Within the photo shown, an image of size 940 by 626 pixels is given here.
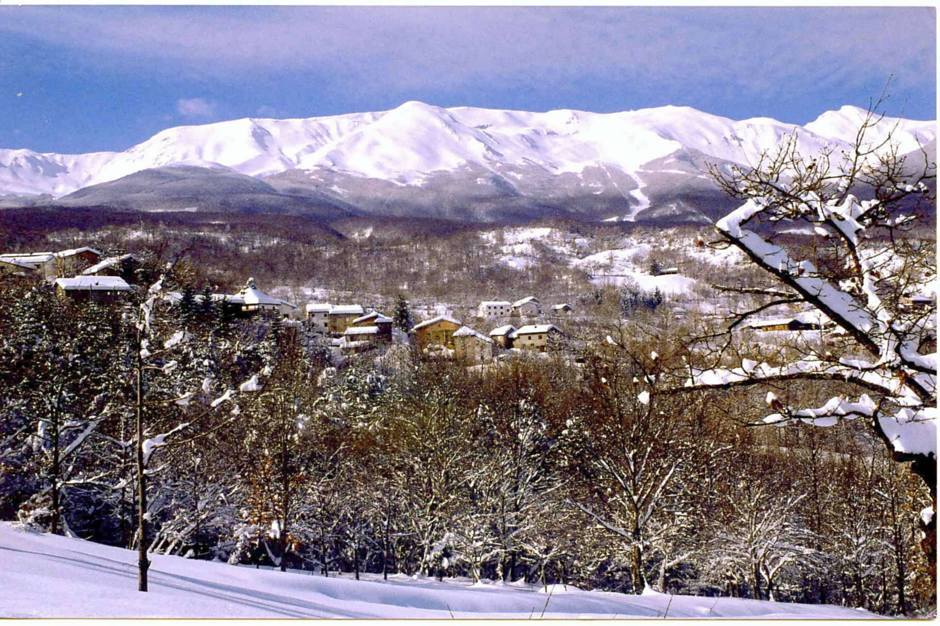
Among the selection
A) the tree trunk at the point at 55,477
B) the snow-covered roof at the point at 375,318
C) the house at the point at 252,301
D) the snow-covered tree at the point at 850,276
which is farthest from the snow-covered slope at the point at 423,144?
the snow-covered roof at the point at 375,318

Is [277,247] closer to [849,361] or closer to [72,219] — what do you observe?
[72,219]

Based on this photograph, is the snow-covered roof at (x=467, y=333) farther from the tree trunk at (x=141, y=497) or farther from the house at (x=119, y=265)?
the tree trunk at (x=141, y=497)

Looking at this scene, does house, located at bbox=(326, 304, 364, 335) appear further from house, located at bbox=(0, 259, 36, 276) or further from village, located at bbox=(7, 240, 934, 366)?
house, located at bbox=(0, 259, 36, 276)

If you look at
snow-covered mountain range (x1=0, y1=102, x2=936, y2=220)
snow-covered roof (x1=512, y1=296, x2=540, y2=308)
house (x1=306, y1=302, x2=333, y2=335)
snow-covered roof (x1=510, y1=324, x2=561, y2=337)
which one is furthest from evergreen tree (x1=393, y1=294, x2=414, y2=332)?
snow-covered mountain range (x1=0, y1=102, x2=936, y2=220)

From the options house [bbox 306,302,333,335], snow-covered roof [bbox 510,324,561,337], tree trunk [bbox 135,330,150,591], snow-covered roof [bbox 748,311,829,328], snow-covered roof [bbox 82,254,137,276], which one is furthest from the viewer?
snow-covered roof [bbox 510,324,561,337]

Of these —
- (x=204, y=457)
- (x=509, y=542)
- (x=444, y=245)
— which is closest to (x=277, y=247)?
(x=444, y=245)
